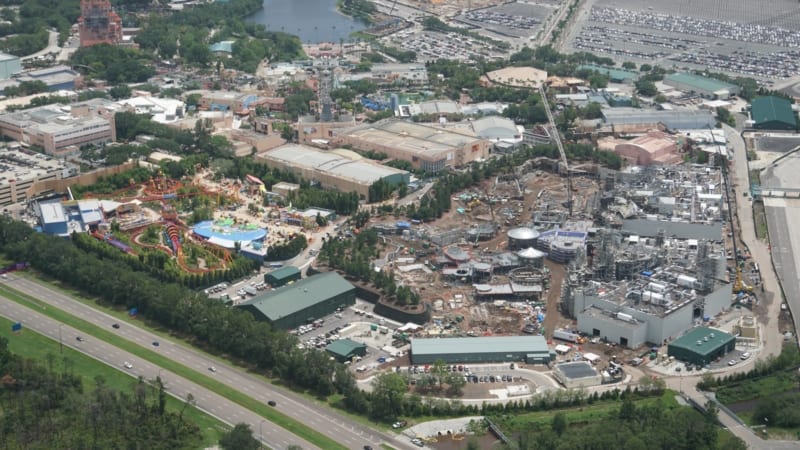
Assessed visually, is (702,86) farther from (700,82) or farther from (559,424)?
(559,424)

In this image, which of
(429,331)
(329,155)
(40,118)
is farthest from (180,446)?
(40,118)

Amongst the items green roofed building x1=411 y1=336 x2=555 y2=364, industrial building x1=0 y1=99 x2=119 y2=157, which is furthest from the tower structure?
green roofed building x1=411 y1=336 x2=555 y2=364

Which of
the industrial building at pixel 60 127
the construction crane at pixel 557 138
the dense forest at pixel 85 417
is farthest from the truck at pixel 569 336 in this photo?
the industrial building at pixel 60 127

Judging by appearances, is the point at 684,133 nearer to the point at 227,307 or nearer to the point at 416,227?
the point at 416,227

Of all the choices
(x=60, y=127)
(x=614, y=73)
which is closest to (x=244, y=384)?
(x=60, y=127)

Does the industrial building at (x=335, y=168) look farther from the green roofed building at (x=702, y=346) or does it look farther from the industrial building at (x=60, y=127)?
the green roofed building at (x=702, y=346)

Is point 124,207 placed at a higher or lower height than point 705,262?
lower

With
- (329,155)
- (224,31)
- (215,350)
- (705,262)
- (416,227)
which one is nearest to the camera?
(215,350)
